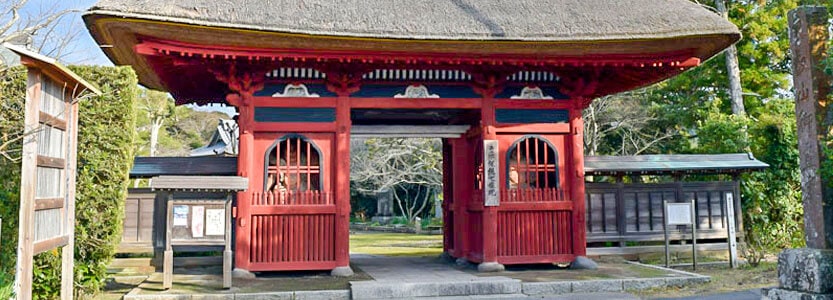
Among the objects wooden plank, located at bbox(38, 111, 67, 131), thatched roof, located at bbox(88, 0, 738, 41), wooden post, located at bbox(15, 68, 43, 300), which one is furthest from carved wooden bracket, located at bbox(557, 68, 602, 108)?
wooden post, located at bbox(15, 68, 43, 300)

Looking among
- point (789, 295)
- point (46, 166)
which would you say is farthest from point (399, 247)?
point (789, 295)

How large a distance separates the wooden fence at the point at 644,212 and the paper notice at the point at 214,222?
6.64m

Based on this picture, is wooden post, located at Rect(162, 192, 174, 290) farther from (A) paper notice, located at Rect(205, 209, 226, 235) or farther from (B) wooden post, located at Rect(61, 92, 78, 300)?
(B) wooden post, located at Rect(61, 92, 78, 300)

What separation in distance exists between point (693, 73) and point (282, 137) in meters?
16.6

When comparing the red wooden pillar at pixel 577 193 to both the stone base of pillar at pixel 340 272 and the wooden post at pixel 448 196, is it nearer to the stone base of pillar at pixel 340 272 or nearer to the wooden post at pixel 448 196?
the wooden post at pixel 448 196

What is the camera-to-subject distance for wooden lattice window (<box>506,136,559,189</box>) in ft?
36.4

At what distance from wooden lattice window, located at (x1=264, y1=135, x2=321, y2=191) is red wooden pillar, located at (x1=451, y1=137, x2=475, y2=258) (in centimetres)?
291

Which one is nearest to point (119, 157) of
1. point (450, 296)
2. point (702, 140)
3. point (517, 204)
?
point (450, 296)

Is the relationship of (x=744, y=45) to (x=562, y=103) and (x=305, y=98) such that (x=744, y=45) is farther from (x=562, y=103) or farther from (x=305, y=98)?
(x=305, y=98)

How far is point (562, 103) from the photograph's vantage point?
11195 mm

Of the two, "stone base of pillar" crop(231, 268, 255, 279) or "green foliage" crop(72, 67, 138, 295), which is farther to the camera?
"stone base of pillar" crop(231, 268, 255, 279)

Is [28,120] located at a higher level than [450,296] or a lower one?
higher

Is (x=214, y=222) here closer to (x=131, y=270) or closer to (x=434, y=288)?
(x=131, y=270)

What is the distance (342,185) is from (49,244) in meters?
4.79
